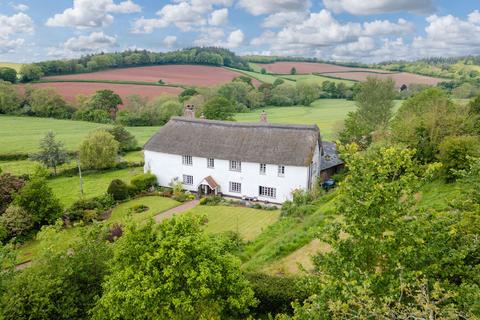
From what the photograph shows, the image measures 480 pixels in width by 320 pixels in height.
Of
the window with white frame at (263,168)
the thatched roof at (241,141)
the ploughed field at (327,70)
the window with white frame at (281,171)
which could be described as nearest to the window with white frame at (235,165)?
the thatched roof at (241,141)

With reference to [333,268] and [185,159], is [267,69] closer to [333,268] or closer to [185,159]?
[185,159]

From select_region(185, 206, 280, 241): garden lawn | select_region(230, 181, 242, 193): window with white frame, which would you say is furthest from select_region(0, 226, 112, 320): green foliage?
select_region(230, 181, 242, 193): window with white frame

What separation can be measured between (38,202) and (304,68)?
119307 millimetres

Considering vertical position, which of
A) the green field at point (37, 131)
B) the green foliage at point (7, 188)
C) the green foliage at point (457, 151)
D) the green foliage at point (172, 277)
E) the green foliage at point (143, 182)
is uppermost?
the green foliage at point (457, 151)

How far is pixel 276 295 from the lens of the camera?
14227mm

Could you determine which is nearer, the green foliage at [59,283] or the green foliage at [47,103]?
the green foliage at [59,283]

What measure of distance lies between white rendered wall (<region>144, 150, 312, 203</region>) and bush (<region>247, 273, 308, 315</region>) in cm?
1841

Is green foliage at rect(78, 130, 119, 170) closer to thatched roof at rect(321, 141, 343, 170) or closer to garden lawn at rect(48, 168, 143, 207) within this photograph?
garden lawn at rect(48, 168, 143, 207)

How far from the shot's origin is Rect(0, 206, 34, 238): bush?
25750mm

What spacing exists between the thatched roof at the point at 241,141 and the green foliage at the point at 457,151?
12.6 meters

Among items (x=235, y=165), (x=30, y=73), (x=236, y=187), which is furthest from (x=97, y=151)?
(x=30, y=73)

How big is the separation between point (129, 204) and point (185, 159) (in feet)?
23.4

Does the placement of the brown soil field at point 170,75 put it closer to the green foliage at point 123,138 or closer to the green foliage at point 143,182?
the green foliage at point 123,138

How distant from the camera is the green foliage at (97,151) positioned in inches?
1710
